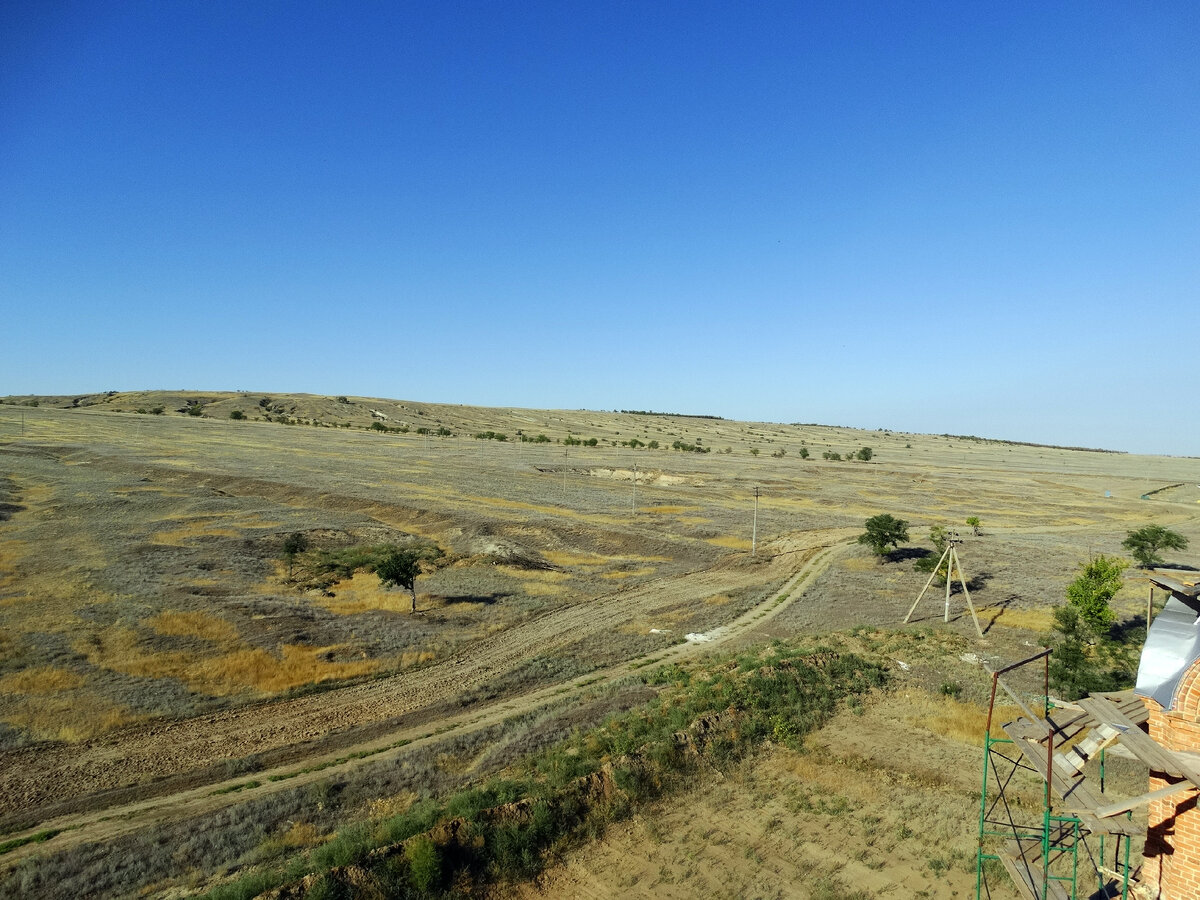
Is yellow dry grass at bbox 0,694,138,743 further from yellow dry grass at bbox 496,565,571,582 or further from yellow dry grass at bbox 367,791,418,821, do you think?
yellow dry grass at bbox 496,565,571,582

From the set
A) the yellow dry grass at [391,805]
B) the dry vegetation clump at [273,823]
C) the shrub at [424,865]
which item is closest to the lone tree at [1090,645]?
the dry vegetation clump at [273,823]

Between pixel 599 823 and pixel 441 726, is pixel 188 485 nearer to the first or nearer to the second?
pixel 441 726

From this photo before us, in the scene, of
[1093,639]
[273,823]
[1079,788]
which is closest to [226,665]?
[273,823]

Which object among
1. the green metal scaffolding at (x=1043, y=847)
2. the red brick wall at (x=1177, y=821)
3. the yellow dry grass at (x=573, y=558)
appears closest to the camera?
the red brick wall at (x=1177, y=821)

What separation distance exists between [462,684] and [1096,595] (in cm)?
2928

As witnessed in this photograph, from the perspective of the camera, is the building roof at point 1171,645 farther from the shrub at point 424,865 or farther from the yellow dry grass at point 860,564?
the yellow dry grass at point 860,564

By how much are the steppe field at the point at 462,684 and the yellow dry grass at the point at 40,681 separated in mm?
130

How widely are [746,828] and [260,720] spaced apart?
17127 mm

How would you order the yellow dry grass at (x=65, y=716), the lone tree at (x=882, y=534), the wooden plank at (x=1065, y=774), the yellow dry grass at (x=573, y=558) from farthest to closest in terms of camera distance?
the yellow dry grass at (x=573, y=558)
the lone tree at (x=882, y=534)
the yellow dry grass at (x=65, y=716)
the wooden plank at (x=1065, y=774)

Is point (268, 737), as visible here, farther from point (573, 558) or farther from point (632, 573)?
point (573, 558)

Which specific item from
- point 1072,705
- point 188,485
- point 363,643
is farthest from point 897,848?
point 188,485

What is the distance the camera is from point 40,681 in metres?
24.3

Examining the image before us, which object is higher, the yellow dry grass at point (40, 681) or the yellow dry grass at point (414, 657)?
the yellow dry grass at point (40, 681)

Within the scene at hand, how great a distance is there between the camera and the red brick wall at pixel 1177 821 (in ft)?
30.6
